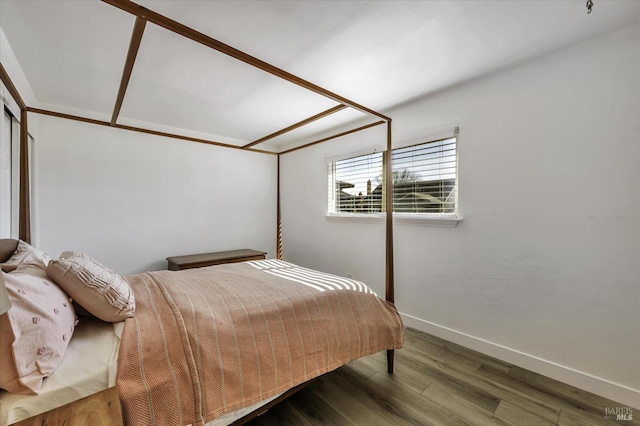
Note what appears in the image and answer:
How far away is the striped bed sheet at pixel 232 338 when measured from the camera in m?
1.05

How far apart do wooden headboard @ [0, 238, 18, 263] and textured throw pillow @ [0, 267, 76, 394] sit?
0.64m

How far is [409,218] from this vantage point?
2713mm

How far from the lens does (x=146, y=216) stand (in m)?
3.23

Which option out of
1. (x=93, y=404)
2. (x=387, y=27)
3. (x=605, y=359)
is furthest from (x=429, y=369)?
(x=387, y=27)

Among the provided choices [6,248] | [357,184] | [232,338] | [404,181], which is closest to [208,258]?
[6,248]

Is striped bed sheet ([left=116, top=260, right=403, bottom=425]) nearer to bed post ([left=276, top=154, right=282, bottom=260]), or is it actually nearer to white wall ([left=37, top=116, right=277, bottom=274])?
white wall ([left=37, top=116, right=277, bottom=274])

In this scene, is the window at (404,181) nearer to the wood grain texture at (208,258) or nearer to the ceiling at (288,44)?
the ceiling at (288,44)

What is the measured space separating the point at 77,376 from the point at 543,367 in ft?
9.10

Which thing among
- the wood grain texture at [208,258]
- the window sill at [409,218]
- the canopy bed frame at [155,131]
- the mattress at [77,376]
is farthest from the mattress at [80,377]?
the window sill at [409,218]

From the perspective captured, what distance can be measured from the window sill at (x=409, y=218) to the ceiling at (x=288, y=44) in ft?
3.89

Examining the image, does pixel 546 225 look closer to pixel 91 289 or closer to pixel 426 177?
pixel 426 177

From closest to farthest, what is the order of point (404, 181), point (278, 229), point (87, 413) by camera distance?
point (87, 413) → point (404, 181) → point (278, 229)

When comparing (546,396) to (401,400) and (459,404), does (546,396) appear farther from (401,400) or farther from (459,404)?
(401,400)

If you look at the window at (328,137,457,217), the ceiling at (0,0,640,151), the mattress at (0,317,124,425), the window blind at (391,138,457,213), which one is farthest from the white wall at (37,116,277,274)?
the window blind at (391,138,457,213)
